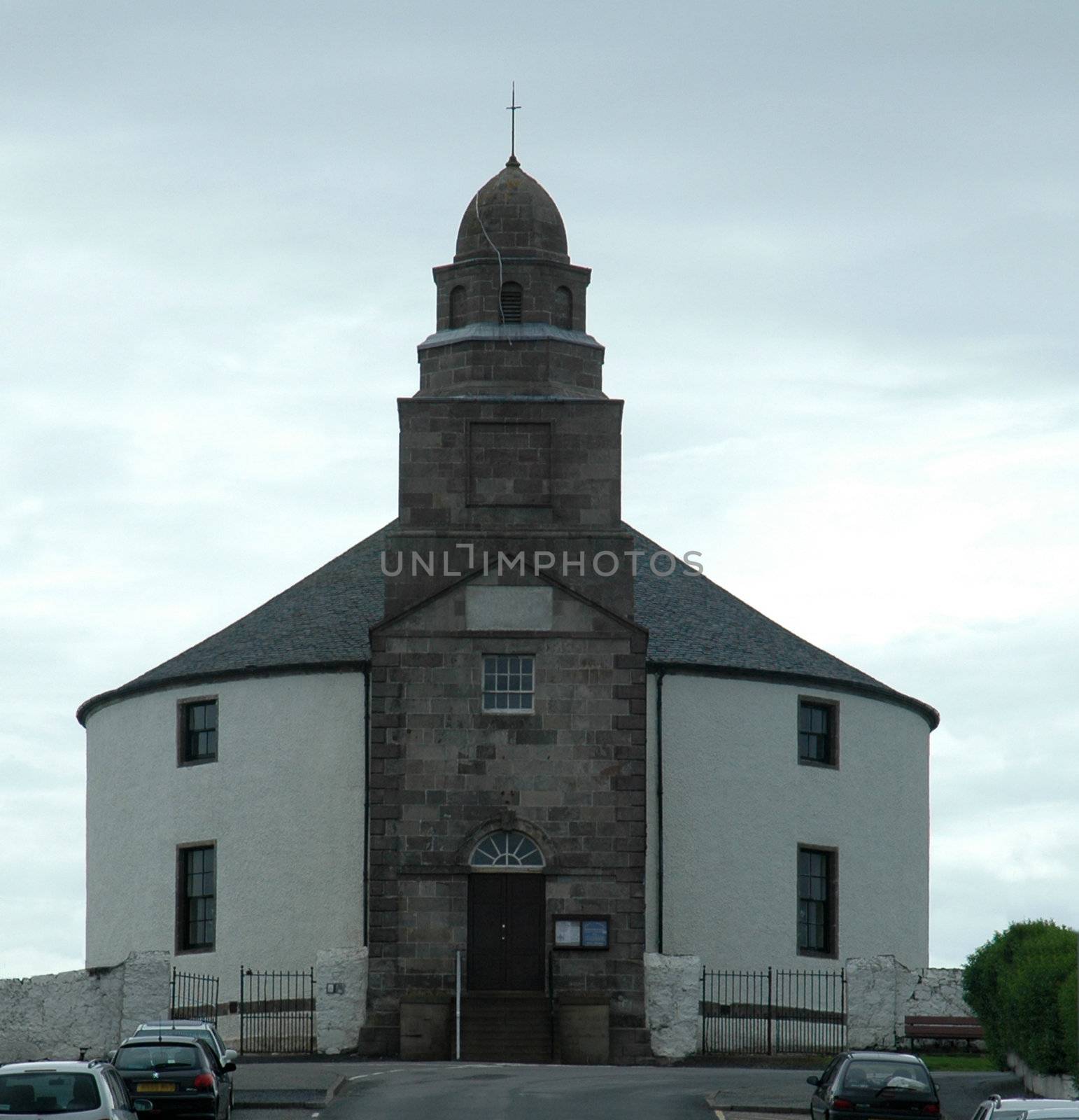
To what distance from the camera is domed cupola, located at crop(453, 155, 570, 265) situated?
53.6 metres

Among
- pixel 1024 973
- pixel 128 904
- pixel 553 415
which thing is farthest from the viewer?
pixel 128 904

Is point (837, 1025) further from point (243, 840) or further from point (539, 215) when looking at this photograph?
point (539, 215)

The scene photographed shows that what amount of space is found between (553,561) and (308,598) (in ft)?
29.1

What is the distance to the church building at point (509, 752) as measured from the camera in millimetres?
48875

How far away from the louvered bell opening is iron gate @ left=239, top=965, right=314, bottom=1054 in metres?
14.6

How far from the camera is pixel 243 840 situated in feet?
174

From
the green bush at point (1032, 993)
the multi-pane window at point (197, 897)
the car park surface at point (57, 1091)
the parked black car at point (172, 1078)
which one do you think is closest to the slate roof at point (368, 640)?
the multi-pane window at point (197, 897)

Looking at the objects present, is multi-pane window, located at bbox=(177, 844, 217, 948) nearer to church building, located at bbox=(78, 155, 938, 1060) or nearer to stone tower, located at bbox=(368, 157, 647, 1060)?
church building, located at bbox=(78, 155, 938, 1060)

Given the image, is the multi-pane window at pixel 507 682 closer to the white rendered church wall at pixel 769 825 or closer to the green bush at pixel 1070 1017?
the white rendered church wall at pixel 769 825

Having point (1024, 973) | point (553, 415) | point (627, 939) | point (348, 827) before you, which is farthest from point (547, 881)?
point (1024, 973)

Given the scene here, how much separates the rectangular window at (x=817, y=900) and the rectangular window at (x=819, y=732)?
2.10 metres

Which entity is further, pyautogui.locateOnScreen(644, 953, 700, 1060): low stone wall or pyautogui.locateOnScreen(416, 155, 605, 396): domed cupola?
pyautogui.locateOnScreen(416, 155, 605, 396): domed cupola

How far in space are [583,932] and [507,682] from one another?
17.1ft

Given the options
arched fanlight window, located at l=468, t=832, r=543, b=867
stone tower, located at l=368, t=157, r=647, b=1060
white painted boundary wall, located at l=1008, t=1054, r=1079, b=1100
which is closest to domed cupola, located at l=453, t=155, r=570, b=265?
stone tower, located at l=368, t=157, r=647, b=1060
